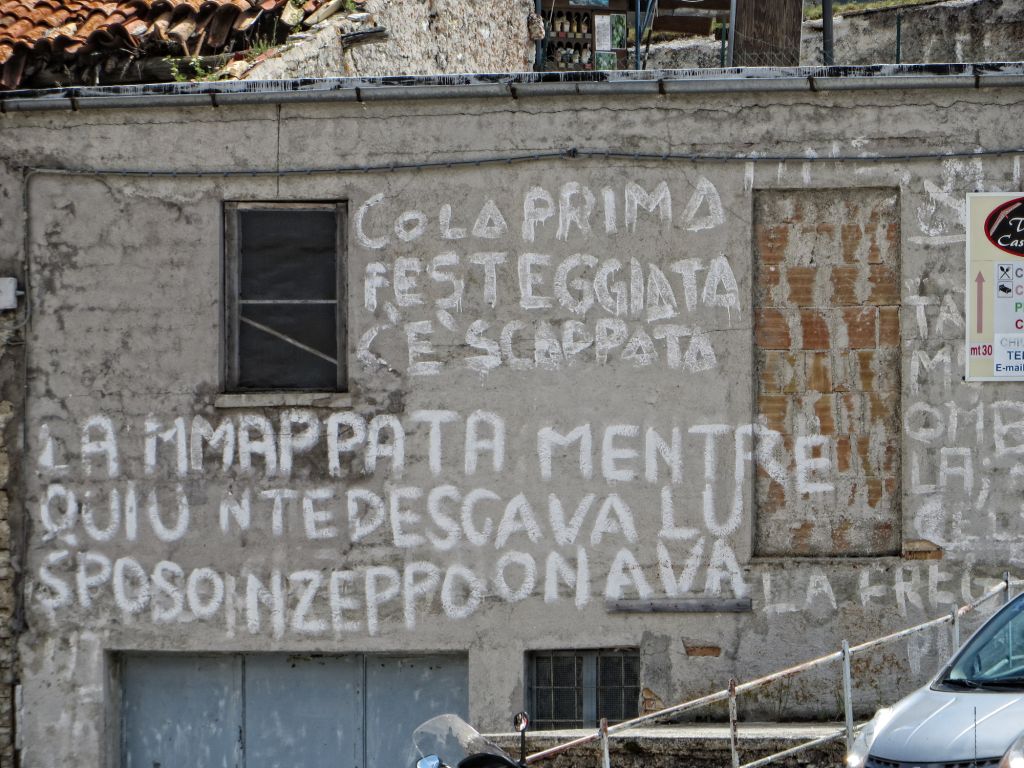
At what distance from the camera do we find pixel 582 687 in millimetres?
9797

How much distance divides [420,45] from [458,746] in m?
9.06

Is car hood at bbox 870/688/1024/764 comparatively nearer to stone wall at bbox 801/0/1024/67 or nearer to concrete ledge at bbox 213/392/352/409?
concrete ledge at bbox 213/392/352/409

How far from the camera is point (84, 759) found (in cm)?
980

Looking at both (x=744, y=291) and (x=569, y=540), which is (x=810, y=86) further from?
(x=569, y=540)

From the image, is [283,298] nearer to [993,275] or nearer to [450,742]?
[450,742]

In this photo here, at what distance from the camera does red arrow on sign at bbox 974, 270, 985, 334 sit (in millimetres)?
9469

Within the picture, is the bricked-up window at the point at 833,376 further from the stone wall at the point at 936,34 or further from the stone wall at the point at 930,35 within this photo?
the stone wall at the point at 936,34

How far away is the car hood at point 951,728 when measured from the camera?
247 inches

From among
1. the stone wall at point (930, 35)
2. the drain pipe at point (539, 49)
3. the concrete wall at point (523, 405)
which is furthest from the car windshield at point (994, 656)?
the stone wall at point (930, 35)

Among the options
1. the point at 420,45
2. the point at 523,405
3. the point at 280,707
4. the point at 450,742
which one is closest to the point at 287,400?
the point at 523,405

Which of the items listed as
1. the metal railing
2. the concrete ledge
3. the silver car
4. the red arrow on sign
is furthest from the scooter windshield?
the red arrow on sign

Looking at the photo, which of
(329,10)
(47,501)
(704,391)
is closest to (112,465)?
(47,501)

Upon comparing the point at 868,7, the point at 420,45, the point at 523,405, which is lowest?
the point at 523,405

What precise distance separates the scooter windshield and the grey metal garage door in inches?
124
